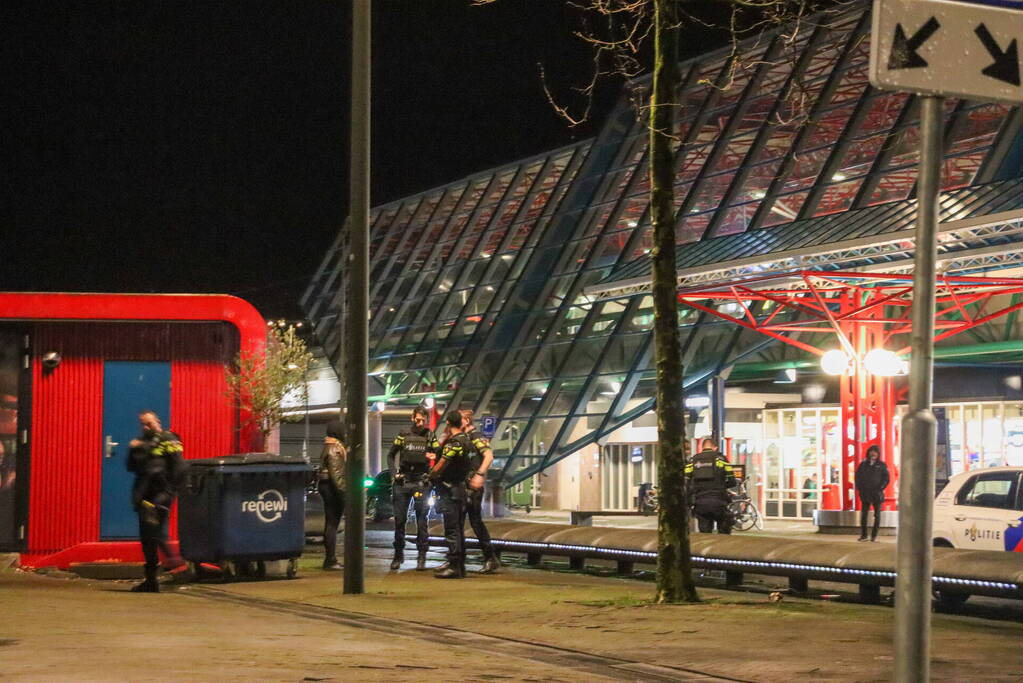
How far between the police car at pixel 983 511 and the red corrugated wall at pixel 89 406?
315 inches

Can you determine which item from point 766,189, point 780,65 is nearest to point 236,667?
point 766,189

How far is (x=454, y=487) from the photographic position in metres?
15.3

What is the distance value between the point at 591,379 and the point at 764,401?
4377mm

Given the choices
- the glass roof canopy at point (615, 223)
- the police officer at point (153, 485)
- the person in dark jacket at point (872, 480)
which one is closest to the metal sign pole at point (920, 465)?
the police officer at point (153, 485)

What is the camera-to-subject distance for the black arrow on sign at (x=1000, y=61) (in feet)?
16.9

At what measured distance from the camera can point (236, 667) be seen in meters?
8.43

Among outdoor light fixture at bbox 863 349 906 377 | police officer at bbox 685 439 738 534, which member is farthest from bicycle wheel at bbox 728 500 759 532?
police officer at bbox 685 439 738 534

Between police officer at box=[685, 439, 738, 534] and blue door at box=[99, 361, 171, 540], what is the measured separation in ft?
23.9

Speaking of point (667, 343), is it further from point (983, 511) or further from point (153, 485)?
point (153, 485)

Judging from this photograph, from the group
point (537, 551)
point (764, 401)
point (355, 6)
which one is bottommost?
point (537, 551)

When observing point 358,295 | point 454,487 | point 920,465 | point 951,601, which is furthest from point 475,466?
point 920,465

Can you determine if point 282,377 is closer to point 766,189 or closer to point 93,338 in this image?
point 766,189

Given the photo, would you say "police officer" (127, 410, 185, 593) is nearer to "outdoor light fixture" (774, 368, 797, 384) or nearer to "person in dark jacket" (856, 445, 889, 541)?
"person in dark jacket" (856, 445, 889, 541)

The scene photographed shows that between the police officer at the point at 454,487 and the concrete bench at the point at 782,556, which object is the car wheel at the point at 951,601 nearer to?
the concrete bench at the point at 782,556
